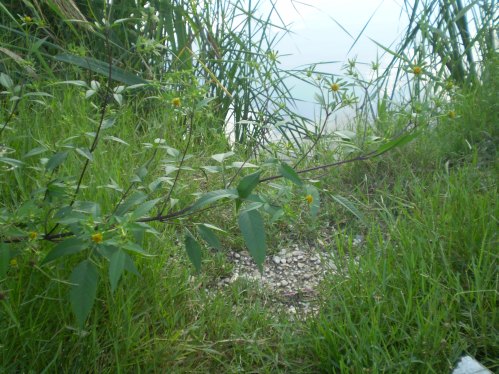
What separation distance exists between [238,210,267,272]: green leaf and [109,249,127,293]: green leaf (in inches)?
11.4

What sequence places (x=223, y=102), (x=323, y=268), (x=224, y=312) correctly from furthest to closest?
(x=223, y=102)
(x=323, y=268)
(x=224, y=312)

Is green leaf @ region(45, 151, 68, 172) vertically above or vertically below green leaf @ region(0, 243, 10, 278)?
above

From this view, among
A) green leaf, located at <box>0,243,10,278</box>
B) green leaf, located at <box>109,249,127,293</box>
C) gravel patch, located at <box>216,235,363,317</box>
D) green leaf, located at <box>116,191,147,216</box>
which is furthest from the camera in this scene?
gravel patch, located at <box>216,235,363,317</box>

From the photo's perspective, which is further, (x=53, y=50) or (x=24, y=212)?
(x=53, y=50)

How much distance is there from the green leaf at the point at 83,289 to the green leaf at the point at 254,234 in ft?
1.20

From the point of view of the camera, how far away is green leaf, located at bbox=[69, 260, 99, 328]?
4.74 feet

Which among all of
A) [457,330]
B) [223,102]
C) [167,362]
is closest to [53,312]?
[167,362]

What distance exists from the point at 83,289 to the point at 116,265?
134 millimetres

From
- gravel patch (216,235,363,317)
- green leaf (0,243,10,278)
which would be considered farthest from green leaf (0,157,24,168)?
gravel patch (216,235,363,317)

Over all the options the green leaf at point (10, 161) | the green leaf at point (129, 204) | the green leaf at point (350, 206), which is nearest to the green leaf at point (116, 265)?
the green leaf at point (129, 204)

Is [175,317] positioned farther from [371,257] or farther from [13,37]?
[13,37]

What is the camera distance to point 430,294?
184 cm

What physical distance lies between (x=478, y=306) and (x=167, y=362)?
91cm

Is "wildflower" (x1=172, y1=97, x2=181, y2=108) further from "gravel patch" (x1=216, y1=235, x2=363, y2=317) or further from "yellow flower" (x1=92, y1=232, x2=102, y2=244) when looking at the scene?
"gravel patch" (x1=216, y1=235, x2=363, y2=317)
